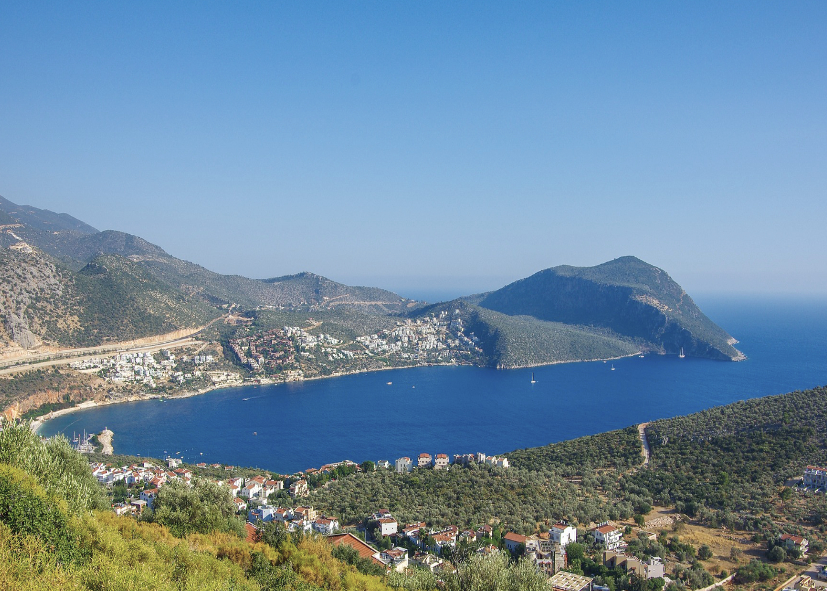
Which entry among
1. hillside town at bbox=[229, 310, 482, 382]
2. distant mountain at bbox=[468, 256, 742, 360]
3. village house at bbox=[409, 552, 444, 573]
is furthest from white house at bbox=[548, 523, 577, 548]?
distant mountain at bbox=[468, 256, 742, 360]

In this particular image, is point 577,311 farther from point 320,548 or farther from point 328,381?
point 320,548

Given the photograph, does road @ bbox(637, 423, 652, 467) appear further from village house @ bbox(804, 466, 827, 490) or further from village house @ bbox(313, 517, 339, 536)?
village house @ bbox(313, 517, 339, 536)

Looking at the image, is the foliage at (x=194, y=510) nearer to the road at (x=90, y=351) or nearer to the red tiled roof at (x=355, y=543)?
the red tiled roof at (x=355, y=543)

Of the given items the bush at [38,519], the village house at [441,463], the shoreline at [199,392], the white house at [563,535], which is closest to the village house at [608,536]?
the white house at [563,535]

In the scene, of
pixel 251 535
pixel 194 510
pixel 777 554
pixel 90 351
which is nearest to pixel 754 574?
pixel 777 554

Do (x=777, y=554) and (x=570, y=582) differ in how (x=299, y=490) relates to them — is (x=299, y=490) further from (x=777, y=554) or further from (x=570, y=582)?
(x=777, y=554)

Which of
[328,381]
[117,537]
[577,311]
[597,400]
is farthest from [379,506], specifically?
[577,311]
